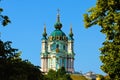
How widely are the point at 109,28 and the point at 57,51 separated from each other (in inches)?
6021

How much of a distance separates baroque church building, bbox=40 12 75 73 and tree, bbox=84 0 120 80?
150 metres

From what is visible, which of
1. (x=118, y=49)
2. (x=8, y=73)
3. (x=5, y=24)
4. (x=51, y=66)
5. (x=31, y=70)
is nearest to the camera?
(x=118, y=49)

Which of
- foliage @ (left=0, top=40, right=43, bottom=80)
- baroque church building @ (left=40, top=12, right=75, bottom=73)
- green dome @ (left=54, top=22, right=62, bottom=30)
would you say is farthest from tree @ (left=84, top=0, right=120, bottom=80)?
green dome @ (left=54, top=22, right=62, bottom=30)

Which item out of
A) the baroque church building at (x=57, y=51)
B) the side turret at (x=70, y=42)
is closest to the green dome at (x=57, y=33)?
the baroque church building at (x=57, y=51)

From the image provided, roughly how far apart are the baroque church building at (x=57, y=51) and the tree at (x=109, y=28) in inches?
5906

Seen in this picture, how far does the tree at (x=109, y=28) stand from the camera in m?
31.5

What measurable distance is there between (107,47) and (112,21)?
130cm

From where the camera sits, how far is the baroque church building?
184 metres

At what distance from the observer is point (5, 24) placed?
35750 mm

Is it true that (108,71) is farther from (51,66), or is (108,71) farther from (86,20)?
(51,66)

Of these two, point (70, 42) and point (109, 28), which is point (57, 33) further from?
point (109, 28)

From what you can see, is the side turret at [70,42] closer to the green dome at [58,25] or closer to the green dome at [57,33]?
the green dome at [57,33]

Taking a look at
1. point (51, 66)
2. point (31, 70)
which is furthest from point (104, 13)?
point (51, 66)

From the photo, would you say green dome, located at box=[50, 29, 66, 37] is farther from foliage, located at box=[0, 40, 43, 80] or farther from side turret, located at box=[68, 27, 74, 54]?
foliage, located at box=[0, 40, 43, 80]
